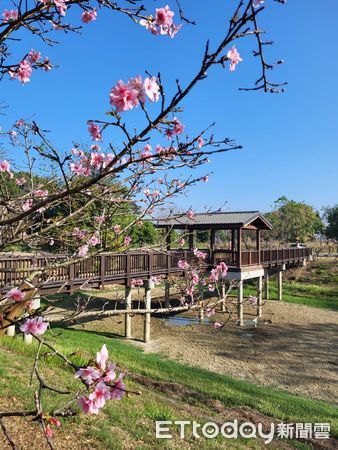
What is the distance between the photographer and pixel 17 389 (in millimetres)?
6062

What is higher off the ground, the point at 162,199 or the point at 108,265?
the point at 162,199

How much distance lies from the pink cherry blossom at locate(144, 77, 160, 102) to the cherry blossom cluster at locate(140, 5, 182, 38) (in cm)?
89

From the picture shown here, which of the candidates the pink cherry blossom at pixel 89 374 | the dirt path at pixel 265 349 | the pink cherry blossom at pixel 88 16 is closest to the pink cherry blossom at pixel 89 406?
the pink cherry blossom at pixel 89 374

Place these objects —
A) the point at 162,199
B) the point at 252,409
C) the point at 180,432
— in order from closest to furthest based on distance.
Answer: the point at 162,199
the point at 180,432
the point at 252,409

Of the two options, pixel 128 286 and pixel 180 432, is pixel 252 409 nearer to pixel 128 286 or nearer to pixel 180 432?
pixel 180 432

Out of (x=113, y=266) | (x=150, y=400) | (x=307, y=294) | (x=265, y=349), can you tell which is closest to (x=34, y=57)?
(x=150, y=400)

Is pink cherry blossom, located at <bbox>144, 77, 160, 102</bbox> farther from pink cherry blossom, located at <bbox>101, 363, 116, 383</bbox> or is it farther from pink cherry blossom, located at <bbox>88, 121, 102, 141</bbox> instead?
pink cherry blossom, located at <bbox>101, 363, 116, 383</bbox>

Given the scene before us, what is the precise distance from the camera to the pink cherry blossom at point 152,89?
1.56 meters

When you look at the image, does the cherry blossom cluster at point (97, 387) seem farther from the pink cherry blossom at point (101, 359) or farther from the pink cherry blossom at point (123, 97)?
the pink cherry blossom at point (123, 97)

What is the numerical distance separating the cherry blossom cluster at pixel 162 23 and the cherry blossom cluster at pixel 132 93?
35.2 inches

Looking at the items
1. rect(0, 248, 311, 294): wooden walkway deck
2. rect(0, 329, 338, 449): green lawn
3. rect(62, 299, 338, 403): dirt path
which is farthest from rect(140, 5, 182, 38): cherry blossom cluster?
rect(62, 299, 338, 403): dirt path

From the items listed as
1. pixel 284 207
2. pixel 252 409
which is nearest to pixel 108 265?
pixel 252 409

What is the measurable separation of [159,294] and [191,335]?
30.5 feet

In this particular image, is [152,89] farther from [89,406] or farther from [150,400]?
[150,400]
